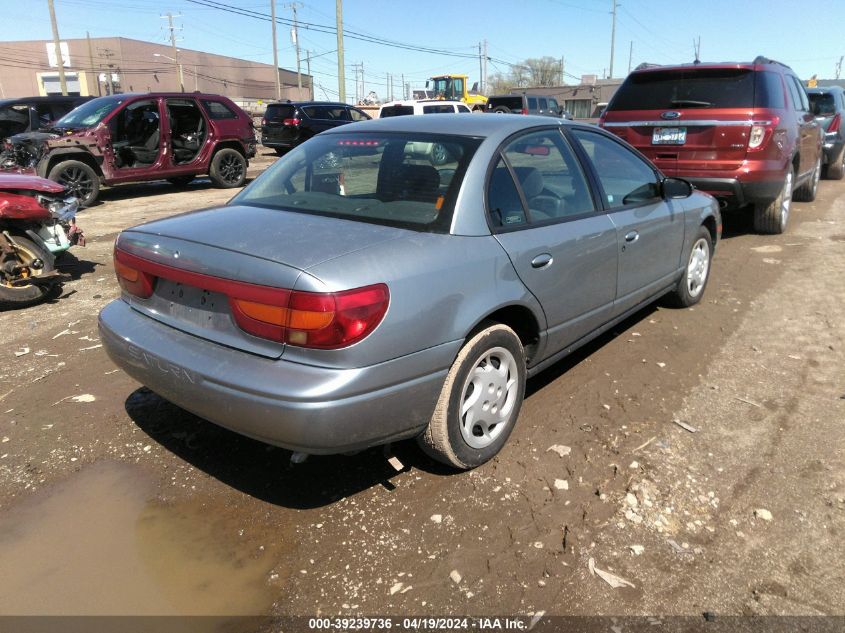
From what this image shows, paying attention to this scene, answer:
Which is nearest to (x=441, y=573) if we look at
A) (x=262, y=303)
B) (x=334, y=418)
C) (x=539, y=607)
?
(x=539, y=607)

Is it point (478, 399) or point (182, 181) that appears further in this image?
point (182, 181)

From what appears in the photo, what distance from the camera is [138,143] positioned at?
11.4 meters

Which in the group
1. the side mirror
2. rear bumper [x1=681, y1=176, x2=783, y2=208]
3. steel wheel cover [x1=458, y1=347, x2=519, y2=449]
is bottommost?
steel wheel cover [x1=458, y1=347, x2=519, y2=449]

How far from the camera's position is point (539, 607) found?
7.23 feet

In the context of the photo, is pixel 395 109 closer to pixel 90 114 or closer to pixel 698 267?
pixel 90 114

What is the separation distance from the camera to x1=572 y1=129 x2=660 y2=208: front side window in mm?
3836

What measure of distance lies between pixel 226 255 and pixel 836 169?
1627cm

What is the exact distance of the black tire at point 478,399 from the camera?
2.71 meters

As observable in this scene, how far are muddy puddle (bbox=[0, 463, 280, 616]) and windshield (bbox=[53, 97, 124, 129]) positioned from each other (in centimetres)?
962

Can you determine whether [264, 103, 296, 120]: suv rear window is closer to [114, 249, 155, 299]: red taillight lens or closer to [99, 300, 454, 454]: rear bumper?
[114, 249, 155, 299]: red taillight lens

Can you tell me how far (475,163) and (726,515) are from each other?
193 cm

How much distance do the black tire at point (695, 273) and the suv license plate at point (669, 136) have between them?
2298 millimetres

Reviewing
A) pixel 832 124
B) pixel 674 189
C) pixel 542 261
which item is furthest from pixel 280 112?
pixel 542 261

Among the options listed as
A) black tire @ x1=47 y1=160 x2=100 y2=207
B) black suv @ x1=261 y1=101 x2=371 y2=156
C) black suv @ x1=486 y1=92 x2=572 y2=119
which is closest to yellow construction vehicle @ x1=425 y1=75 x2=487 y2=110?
black suv @ x1=486 y1=92 x2=572 y2=119
